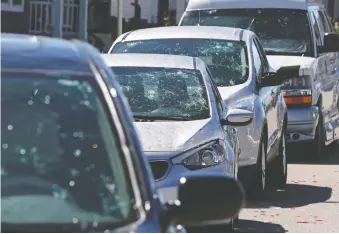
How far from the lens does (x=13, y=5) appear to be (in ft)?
103

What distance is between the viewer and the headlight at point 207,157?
8.49 m

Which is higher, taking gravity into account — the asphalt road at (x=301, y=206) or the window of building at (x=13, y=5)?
the asphalt road at (x=301, y=206)

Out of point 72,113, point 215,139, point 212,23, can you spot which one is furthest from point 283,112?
point 72,113

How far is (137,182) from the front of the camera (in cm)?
407

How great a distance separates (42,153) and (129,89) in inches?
A: 225

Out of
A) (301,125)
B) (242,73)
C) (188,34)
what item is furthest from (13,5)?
(242,73)

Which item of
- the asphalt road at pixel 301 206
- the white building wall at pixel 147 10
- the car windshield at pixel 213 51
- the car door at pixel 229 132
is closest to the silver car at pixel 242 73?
the car windshield at pixel 213 51

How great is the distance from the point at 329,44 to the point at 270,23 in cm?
91

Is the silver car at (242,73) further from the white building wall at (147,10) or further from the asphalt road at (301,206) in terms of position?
the white building wall at (147,10)

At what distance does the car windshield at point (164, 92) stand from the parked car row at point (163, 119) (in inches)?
0.5

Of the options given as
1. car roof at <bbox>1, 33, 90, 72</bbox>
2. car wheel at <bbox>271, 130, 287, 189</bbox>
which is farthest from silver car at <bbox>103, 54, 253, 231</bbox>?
car roof at <bbox>1, 33, 90, 72</bbox>

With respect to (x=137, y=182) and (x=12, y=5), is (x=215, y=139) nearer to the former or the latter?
(x=137, y=182)

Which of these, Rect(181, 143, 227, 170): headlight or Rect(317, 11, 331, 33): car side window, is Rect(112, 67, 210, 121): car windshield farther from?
Rect(317, 11, 331, 33): car side window

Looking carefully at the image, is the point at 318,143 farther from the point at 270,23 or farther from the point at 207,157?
the point at 207,157
